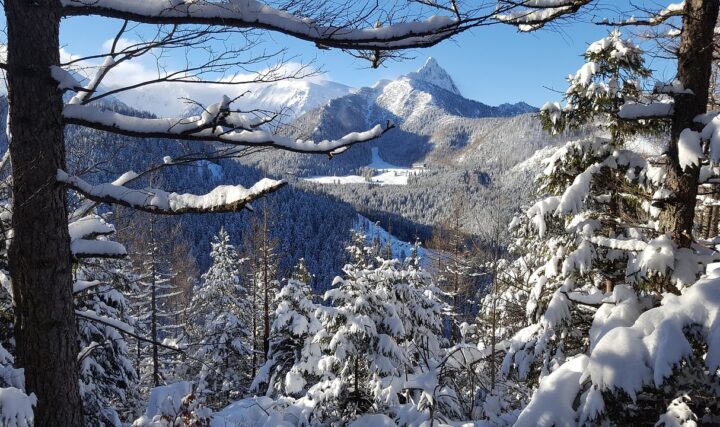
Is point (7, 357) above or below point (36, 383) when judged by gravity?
below

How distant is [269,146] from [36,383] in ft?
7.61

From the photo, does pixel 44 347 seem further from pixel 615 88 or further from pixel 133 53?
pixel 615 88

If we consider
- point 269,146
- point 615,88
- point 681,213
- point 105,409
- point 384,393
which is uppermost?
point 615,88

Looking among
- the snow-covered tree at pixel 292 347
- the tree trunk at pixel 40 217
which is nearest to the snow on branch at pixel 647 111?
the tree trunk at pixel 40 217

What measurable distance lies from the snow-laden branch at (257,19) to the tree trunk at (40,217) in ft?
1.04

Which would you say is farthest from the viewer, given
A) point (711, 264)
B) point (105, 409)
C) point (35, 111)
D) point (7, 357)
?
point (105, 409)

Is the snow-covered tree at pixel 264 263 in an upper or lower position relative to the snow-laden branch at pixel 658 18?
lower

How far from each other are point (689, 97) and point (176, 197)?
4.65 m

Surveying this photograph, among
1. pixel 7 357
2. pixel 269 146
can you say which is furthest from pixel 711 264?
pixel 7 357

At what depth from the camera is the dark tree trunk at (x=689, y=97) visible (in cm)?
382

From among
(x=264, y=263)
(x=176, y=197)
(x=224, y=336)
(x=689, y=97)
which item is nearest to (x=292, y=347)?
(x=264, y=263)

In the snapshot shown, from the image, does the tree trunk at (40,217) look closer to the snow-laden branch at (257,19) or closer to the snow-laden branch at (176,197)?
the snow-laden branch at (176,197)

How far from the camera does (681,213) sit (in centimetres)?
401

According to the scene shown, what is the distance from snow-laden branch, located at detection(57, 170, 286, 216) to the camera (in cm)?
225
